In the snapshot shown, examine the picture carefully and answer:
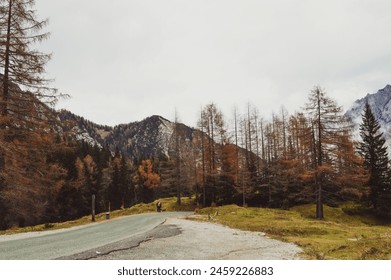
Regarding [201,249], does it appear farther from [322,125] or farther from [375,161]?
[375,161]

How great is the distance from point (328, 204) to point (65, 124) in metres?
32.1

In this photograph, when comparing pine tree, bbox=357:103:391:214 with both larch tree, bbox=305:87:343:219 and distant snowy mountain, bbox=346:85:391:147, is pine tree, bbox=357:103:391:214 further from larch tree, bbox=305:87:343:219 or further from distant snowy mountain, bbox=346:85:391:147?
larch tree, bbox=305:87:343:219

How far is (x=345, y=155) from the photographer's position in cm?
3064

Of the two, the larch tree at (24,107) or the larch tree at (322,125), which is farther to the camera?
the larch tree at (322,125)

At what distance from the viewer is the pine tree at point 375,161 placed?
36.2 m

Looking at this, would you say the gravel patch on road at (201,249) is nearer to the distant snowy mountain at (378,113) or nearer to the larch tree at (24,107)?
the larch tree at (24,107)

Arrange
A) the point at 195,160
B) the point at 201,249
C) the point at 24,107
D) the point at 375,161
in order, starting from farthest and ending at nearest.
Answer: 1. the point at 195,160
2. the point at 375,161
3. the point at 24,107
4. the point at 201,249

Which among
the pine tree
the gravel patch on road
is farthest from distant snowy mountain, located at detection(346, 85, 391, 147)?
the gravel patch on road

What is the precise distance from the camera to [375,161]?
38969 millimetres

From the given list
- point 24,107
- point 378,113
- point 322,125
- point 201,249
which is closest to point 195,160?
point 322,125

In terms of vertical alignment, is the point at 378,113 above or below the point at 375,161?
above

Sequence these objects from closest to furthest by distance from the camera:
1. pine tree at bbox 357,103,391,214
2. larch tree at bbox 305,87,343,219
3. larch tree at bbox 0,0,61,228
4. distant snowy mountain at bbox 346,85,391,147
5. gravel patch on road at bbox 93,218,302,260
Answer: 1. gravel patch on road at bbox 93,218,302,260
2. larch tree at bbox 0,0,61,228
3. larch tree at bbox 305,87,343,219
4. pine tree at bbox 357,103,391,214
5. distant snowy mountain at bbox 346,85,391,147

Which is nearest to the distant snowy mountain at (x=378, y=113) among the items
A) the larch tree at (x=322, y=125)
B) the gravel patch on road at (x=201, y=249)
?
the larch tree at (x=322, y=125)

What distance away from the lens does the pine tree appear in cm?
3619
